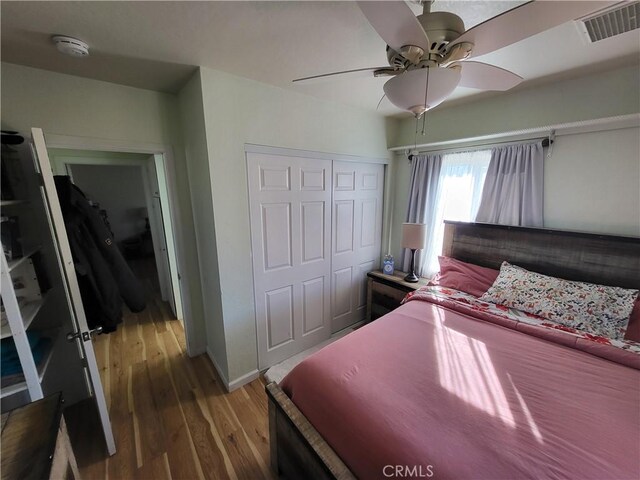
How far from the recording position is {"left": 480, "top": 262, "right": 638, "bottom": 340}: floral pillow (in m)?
1.51

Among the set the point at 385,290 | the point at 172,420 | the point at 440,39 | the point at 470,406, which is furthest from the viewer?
the point at 385,290

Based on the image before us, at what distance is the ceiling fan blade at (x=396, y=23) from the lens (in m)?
0.73

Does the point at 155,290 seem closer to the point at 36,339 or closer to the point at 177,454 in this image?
the point at 36,339

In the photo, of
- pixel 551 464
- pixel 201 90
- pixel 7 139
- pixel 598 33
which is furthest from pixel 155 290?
pixel 598 33

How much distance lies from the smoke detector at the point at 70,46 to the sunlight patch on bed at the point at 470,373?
2.45 m

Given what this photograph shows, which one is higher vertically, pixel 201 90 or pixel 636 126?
pixel 201 90

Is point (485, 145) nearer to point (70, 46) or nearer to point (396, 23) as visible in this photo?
point (396, 23)

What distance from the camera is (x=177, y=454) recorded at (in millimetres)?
1587

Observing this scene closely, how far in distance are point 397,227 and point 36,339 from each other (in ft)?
10.7

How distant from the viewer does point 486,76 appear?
45.2 inches

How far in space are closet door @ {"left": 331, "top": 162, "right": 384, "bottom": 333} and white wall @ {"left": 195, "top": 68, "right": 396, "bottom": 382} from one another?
1.38 feet

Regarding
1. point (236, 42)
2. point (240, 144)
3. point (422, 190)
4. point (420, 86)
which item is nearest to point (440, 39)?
point (420, 86)

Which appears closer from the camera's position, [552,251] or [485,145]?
[552,251]

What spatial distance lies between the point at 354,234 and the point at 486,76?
1.80 m
